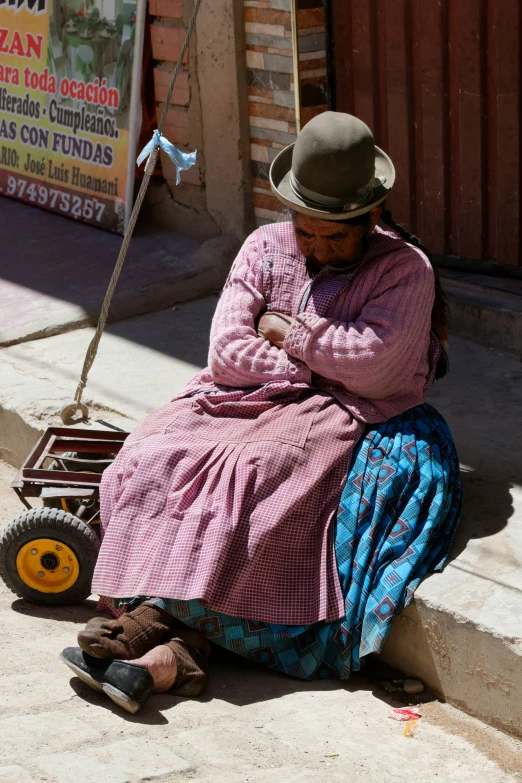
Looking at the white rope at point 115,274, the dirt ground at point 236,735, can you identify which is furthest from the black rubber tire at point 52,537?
the white rope at point 115,274

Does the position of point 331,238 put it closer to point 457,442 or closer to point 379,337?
point 379,337

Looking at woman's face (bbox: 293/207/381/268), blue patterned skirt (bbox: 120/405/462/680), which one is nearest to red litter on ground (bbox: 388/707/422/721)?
blue patterned skirt (bbox: 120/405/462/680)

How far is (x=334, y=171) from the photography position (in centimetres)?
350

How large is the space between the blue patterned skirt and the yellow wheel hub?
414 millimetres

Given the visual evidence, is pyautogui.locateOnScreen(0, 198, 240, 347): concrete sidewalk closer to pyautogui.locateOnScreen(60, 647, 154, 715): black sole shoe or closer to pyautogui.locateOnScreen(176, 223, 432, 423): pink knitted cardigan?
pyautogui.locateOnScreen(176, 223, 432, 423): pink knitted cardigan

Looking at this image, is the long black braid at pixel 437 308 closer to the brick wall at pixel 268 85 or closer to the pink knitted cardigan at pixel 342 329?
the pink knitted cardigan at pixel 342 329

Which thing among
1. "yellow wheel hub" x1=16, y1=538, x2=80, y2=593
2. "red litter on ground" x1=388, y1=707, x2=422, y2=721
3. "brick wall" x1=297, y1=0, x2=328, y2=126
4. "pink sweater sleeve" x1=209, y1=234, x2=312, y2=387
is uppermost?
"brick wall" x1=297, y1=0, x2=328, y2=126

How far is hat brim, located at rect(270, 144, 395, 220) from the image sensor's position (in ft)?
11.5

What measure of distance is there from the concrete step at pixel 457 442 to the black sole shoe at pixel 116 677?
77 centimetres

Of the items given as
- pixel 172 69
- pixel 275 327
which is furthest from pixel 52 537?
pixel 172 69

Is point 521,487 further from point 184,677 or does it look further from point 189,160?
point 189,160

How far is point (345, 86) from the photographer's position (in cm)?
591

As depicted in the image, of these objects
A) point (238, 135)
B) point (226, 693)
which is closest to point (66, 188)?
point (238, 135)

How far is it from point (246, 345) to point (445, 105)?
2246 millimetres
